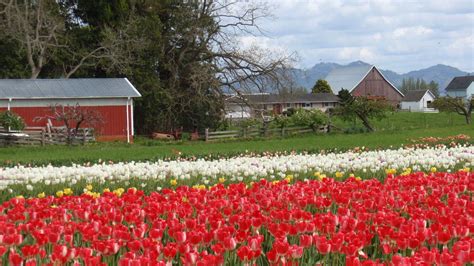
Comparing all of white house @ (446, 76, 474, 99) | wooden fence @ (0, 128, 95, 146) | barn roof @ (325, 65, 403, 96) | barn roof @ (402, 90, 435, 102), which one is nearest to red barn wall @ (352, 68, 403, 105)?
barn roof @ (325, 65, 403, 96)

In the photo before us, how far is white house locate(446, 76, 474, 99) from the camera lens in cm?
12562

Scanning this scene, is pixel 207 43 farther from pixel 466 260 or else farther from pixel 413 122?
pixel 466 260

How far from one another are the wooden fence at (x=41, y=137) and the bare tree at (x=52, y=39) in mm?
7206

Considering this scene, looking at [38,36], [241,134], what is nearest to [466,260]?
[241,134]

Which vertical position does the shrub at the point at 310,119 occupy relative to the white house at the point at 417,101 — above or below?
below

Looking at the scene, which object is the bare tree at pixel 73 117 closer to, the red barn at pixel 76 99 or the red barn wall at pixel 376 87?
the red barn at pixel 76 99

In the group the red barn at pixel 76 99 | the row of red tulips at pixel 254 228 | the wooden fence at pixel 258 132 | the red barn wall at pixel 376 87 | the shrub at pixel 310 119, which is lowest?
the wooden fence at pixel 258 132

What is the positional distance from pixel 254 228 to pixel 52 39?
1664 inches

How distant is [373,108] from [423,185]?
36633 millimetres

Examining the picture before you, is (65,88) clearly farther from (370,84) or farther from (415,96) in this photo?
(415,96)

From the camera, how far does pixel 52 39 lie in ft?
152

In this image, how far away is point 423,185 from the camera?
31.2ft

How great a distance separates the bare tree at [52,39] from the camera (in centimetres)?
4366

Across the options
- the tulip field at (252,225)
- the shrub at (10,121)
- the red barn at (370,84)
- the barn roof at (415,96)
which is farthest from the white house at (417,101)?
the tulip field at (252,225)
